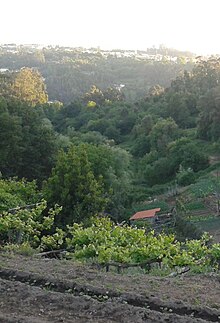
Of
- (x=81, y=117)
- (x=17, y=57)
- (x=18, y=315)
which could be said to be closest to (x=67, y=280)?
(x=18, y=315)

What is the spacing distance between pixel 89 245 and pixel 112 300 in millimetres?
2768

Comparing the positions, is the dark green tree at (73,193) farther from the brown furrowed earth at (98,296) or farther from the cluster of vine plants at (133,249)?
the brown furrowed earth at (98,296)

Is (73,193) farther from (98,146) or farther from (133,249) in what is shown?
(98,146)

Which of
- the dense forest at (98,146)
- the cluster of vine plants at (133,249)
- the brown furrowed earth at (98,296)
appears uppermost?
the brown furrowed earth at (98,296)

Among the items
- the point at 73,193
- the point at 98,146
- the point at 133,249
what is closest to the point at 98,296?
the point at 133,249

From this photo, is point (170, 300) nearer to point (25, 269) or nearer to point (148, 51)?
point (25, 269)

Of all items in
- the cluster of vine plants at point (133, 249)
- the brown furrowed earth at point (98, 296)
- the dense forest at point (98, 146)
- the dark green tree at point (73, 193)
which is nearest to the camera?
the brown furrowed earth at point (98, 296)

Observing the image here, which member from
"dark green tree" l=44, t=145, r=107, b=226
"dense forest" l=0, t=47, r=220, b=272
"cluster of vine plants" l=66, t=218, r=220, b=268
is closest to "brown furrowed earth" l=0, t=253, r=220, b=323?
"cluster of vine plants" l=66, t=218, r=220, b=268

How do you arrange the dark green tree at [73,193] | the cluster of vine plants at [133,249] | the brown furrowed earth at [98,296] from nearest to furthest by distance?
1. the brown furrowed earth at [98,296]
2. the cluster of vine plants at [133,249]
3. the dark green tree at [73,193]

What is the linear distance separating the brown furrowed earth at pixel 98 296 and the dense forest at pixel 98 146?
2.08 meters

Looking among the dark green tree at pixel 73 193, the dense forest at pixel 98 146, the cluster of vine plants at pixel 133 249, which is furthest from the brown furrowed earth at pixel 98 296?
the dark green tree at pixel 73 193

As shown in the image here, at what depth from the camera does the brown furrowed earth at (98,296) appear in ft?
17.2

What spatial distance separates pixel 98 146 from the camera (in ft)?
80.3

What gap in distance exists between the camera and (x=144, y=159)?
39375mm
